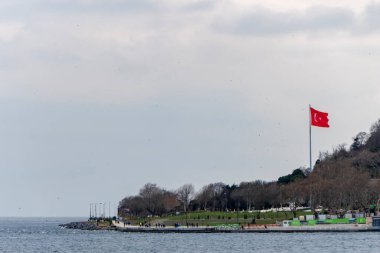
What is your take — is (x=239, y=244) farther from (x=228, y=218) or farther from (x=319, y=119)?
(x=228, y=218)

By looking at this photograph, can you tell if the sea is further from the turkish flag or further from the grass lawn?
the turkish flag

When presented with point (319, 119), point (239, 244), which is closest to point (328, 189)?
point (319, 119)

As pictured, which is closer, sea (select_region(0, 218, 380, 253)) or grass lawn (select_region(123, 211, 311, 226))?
sea (select_region(0, 218, 380, 253))

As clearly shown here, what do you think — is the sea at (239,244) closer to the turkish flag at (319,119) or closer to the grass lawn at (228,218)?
the grass lawn at (228,218)

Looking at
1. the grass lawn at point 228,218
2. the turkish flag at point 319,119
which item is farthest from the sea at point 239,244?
the turkish flag at point 319,119

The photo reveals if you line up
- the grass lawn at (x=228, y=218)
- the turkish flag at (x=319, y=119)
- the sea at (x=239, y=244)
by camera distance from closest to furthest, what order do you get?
1. the sea at (x=239, y=244)
2. the turkish flag at (x=319, y=119)
3. the grass lawn at (x=228, y=218)

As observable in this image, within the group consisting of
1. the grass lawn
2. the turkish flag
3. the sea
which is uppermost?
the turkish flag

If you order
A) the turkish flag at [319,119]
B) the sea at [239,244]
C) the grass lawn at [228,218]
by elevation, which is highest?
the turkish flag at [319,119]

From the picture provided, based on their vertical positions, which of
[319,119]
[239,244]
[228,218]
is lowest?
[239,244]

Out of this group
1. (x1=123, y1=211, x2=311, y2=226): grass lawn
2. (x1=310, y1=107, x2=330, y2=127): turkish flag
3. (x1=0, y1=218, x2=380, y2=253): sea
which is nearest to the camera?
(x1=0, y1=218, x2=380, y2=253): sea

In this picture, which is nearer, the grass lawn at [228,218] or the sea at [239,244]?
the sea at [239,244]

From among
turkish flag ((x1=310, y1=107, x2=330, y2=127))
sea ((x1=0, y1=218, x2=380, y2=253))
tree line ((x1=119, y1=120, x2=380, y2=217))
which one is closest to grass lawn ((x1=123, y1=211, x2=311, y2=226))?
tree line ((x1=119, y1=120, x2=380, y2=217))

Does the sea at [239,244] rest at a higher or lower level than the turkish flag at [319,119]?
lower

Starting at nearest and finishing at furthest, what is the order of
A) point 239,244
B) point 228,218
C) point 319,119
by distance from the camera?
point 239,244 < point 319,119 < point 228,218
